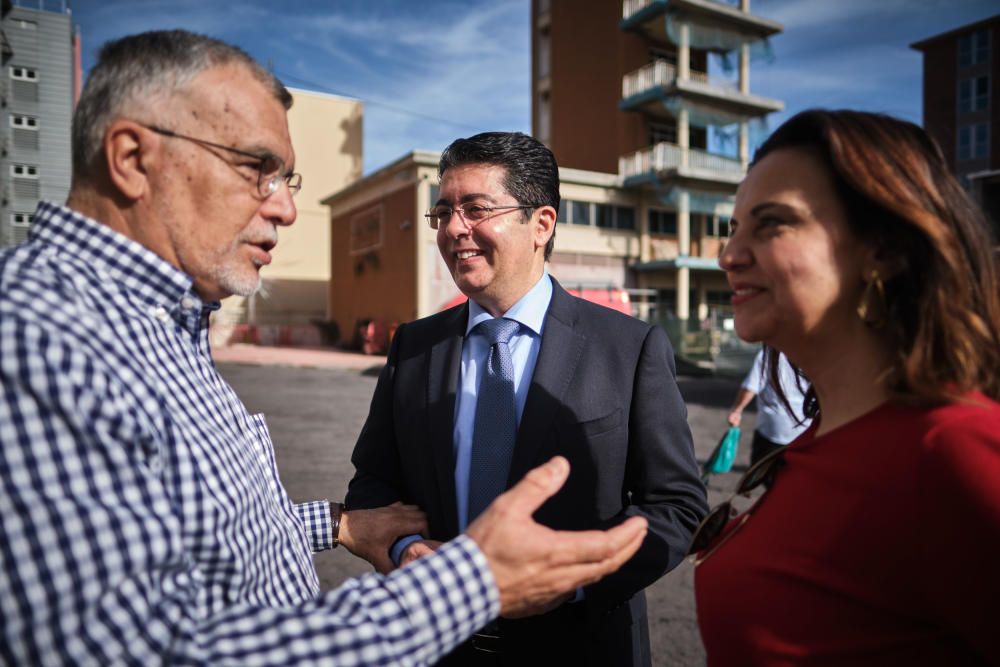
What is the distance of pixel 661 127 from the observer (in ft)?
98.1

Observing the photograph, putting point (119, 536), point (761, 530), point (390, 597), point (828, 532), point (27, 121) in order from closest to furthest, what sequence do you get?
1. point (119, 536)
2. point (390, 597)
3. point (828, 532)
4. point (761, 530)
5. point (27, 121)

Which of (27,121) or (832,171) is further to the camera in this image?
(27,121)

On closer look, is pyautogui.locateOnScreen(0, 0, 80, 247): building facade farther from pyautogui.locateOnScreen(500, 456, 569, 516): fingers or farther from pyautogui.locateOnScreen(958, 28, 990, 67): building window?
pyautogui.locateOnScreen(958, 28, 990, 67): building window

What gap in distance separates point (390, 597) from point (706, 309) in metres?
30.0

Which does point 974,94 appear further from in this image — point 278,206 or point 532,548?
point 532,548

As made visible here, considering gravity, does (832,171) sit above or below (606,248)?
below

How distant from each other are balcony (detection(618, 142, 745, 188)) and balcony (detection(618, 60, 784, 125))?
165 centimetres

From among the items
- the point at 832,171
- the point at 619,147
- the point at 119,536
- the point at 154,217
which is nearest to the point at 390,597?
the point at 119,536

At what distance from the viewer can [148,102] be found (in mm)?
1412

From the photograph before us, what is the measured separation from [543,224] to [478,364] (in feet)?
2.14

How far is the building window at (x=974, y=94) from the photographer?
4594 cm

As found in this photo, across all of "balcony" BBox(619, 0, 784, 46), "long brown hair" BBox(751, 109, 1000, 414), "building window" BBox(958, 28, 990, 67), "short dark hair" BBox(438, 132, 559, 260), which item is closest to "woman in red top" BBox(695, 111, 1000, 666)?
"long brown hair" BBox(751, 109, 1000, 414)

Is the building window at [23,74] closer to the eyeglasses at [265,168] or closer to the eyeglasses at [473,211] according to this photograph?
the eyeglasses at [473,211]

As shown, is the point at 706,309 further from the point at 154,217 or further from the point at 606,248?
the point at 154,217
